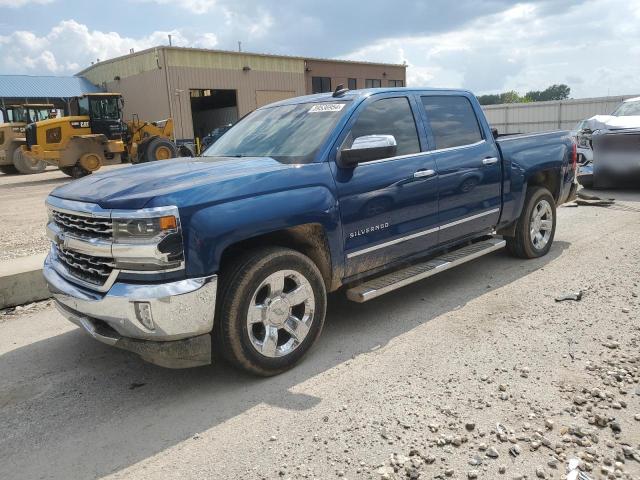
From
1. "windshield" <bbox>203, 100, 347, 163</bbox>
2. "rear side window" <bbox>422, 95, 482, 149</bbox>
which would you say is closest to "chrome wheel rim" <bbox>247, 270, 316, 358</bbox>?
"windshield" <bbox>203, 100, 347, 163</bbox>

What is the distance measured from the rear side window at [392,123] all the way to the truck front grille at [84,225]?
6.49 ft

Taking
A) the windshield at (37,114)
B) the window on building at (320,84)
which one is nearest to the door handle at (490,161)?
the windshield at (37,114)

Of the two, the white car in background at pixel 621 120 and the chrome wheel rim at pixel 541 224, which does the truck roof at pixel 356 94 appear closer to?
the chrome wheel rim at pixel 541 224

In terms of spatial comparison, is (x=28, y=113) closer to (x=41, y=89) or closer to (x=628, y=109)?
(x=41, y=89)

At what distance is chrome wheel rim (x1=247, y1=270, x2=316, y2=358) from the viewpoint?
3633 mm

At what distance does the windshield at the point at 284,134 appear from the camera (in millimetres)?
4207

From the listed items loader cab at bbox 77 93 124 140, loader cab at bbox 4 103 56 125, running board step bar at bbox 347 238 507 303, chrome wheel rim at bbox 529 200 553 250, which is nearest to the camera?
running board step bar at bbox 347 238 507 303

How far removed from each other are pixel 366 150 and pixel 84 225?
2.04 meters

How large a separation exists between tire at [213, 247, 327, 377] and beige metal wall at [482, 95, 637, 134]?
2306 centimetres

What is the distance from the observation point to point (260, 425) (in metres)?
3.18

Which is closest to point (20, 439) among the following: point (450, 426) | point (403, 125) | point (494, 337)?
point (450, 426)

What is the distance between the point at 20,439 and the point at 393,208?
9.98ft

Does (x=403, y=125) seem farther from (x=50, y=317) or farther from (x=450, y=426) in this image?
(x=50, y=317)

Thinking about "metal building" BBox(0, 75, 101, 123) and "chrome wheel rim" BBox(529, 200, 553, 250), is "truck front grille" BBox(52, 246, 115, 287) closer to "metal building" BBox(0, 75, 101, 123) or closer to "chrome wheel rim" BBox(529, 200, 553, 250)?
"chrome wheel rim" BBox(529, 200, 553, 250)
